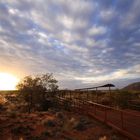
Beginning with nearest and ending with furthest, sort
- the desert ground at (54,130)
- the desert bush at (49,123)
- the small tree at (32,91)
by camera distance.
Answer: the desert ground at (54,130) → the desert bush at (49,123) → the small tree at (32,91)

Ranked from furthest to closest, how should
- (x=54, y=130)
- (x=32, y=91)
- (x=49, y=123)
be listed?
(x=32, y=91) → (x=49, y=123) → (x=54, y=130)

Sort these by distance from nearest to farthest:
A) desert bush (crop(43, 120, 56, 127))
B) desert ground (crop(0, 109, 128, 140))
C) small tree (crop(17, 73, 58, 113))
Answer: desert ground (crop(0, 109, 128, 140))
desert bush (crop(43, 120, 56, 127))
small tree (crop(17, 73, 58, 113))

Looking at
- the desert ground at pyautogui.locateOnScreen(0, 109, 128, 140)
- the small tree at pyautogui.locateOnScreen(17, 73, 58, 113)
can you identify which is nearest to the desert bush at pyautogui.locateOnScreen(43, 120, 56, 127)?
the desert ground at pyautogui.locateOnScreen(0, 109, 128, 140)

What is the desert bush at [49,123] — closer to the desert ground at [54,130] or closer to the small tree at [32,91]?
the desert ground at [54,130]

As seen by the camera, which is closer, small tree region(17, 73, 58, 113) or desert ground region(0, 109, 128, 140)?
desert ground region(0, 109, 128, 140)

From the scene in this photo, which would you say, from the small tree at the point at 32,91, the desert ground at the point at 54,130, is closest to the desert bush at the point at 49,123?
the desert ground at the point at 54,130

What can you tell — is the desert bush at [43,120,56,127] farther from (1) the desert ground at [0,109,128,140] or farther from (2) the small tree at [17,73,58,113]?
(2) the small tree at [17,73,58,113]

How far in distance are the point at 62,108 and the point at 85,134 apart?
38.1 feet

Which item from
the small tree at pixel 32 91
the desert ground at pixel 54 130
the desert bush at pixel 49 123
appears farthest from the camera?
the small tree at pixel 32 91

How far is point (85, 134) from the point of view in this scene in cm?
1473

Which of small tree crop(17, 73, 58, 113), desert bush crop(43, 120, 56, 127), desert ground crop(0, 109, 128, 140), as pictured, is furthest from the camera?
small tree crop(17, 73, 58, 113)

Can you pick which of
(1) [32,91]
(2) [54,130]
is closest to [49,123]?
(2) [54,130]

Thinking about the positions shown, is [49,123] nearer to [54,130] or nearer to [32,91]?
[54,130]

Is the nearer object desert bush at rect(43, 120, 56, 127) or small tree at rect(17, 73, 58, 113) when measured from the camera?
desert bush at rect(43, 120, 56, 127)
